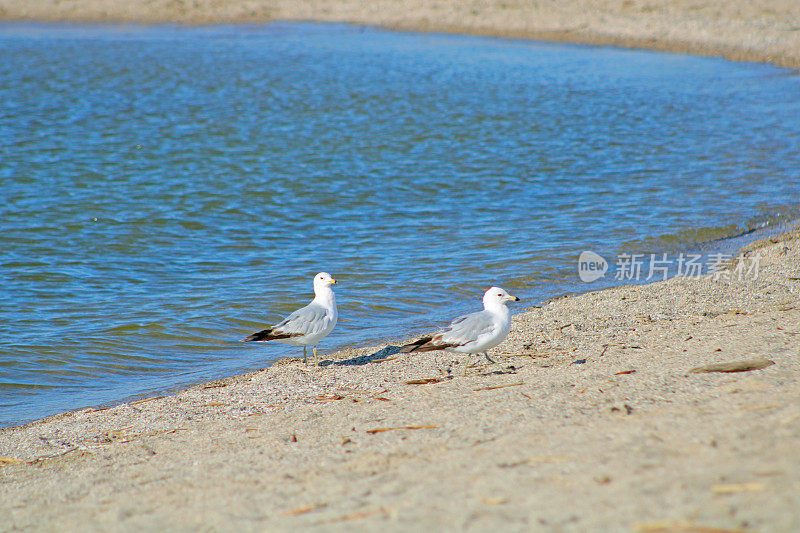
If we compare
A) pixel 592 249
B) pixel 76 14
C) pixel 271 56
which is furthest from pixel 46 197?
pixel 76 14

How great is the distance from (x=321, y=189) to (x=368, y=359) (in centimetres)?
751

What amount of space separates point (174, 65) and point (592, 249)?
1926 cm

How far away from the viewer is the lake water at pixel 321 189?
8.76 m

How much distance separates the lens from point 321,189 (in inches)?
573

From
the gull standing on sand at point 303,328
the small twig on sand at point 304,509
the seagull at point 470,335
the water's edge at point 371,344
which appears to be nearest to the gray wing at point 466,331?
the seagull at point 470,335

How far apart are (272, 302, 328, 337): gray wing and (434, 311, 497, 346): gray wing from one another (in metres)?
1.23

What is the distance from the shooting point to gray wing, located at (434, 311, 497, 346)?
6.44 m

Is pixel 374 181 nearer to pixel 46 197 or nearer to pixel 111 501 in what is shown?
pixel 46 197

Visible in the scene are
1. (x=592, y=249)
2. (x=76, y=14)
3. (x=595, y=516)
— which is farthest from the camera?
(x=76, y=14)

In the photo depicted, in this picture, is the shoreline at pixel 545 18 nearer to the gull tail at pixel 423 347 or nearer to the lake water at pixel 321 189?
the lake water at pixel 321 189

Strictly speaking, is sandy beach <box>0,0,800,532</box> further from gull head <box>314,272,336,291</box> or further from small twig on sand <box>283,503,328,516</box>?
gull head <box>314,272,336,291</box>

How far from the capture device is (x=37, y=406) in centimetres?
695

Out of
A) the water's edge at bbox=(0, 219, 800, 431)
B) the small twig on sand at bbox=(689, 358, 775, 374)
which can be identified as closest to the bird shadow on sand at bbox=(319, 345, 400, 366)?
the water's edge at bbox=(0, 219, 800, 431)

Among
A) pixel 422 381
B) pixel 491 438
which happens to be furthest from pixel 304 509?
pixel 422 381
